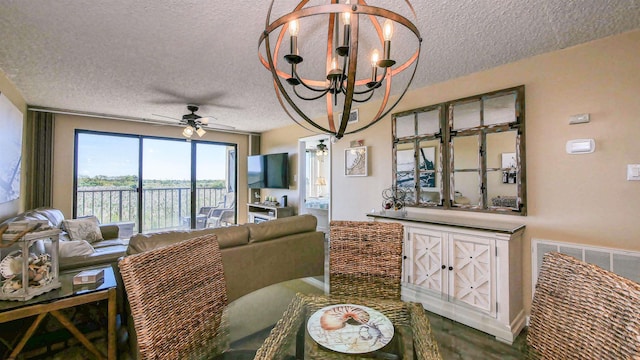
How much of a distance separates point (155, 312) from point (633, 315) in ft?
4.89

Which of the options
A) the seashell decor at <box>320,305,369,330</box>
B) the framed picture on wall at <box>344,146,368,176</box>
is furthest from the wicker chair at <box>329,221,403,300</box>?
the framed picture on wall at <box>344,146,368,176</box>

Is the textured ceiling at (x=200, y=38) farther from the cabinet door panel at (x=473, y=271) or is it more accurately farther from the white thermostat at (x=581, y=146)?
the cabinet door panel at (x=473, y=271)

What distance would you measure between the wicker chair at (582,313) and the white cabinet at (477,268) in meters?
0.91

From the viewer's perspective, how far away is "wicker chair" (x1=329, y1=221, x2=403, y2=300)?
1.66m

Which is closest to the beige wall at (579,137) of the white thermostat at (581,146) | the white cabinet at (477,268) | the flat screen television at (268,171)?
the white thermostat at (581,146)

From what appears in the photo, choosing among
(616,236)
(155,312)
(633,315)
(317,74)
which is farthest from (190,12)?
(616,236)

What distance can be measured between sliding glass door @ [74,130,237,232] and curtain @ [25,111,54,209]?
1.31 feet

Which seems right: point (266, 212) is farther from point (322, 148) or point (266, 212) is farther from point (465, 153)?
point (465, 153)

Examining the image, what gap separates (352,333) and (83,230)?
4.10 meters

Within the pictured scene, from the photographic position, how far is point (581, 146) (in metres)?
2.17

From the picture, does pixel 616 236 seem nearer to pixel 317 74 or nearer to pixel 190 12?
pixel 317 74

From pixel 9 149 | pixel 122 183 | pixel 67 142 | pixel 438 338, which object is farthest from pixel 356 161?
pixel 67 142

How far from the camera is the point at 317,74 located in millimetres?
2848

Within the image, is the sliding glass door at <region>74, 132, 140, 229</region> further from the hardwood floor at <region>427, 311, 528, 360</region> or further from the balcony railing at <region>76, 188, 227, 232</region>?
the hardwood floor at <region>427, 311, 528, 360</region>
